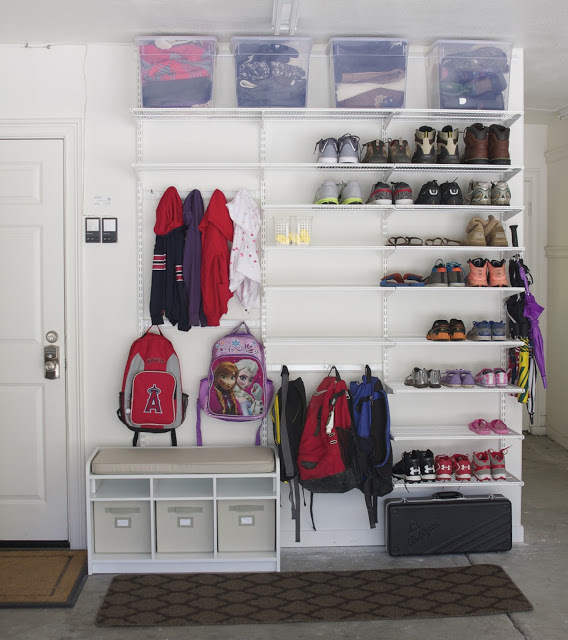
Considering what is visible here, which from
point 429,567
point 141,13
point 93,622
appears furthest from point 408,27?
point 93,622

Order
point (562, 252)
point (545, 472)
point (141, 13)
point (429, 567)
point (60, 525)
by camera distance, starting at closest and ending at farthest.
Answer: point (141, 13) → point (429, 567) → point (60, 525) → point (545, 472) → point (562, 252)

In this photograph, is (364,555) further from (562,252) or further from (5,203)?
(562,252)

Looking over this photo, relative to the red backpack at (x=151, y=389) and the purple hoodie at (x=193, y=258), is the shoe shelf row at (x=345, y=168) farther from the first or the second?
the red backpack at (x=151, y=389)

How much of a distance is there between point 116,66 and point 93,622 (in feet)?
9.05

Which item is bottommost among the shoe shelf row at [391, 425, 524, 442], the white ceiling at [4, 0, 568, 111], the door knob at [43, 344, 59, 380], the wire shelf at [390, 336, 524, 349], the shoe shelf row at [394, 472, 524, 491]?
the shoe shelf row at [394, 472, 524, 491]

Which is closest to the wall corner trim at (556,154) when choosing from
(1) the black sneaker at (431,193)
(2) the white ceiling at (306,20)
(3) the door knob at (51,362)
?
(2) the white ceiling at (306,20)

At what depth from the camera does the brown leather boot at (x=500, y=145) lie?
3478 mm

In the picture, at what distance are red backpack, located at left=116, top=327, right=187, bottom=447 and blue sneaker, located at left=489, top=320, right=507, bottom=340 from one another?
1699mm

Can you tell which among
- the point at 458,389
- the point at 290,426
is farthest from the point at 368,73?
the point at 290,426

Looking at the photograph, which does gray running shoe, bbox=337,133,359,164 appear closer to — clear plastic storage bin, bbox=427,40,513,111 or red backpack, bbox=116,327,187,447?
clear plastic storage bin, bbox=427,40,513,111

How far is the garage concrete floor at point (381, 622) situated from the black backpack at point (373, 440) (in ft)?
1.08

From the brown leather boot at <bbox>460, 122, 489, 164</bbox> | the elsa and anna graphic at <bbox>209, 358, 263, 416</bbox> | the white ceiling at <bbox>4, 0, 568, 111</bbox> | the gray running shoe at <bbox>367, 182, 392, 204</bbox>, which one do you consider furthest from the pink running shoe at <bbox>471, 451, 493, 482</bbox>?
the white ceiling at <bbox>4, 0, 568, 111</bbox>

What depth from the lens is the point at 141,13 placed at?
3.16m

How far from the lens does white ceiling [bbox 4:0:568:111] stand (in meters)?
3.05
